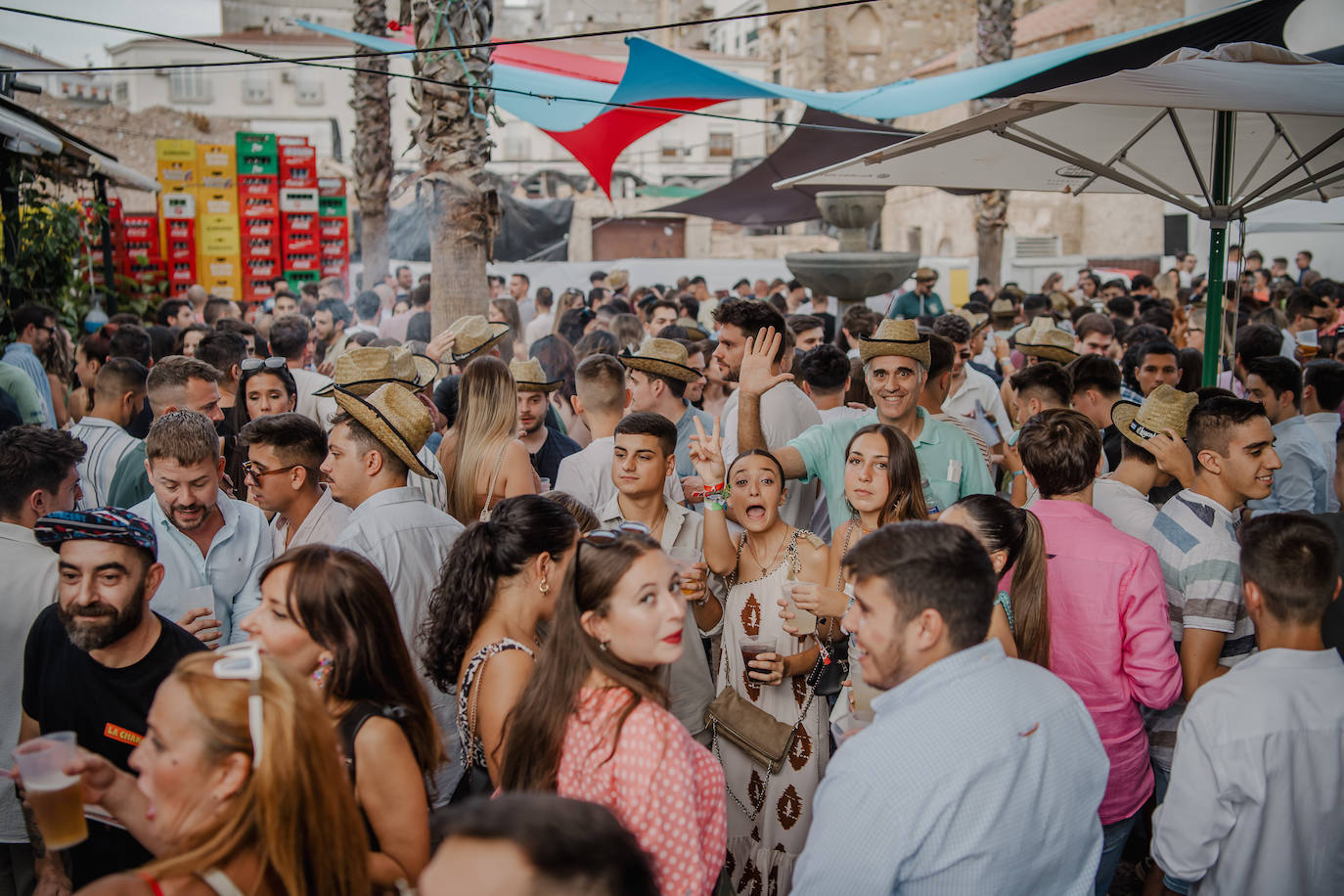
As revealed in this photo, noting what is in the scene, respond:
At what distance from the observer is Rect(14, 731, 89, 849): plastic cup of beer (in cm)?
174

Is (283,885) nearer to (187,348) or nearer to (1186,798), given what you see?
(1186,798)

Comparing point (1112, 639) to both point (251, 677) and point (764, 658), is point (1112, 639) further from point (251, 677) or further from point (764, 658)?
point (251, 677)

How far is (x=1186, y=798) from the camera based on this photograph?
2467 millimetres

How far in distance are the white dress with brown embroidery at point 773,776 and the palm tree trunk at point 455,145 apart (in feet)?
14.4

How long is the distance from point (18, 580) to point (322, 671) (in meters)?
1.45

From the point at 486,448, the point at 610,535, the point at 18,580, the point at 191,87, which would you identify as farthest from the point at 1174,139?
the point at 191,87

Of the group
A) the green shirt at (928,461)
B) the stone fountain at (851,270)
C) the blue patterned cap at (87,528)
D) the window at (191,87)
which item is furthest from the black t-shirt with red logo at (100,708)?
the window at (191,87)

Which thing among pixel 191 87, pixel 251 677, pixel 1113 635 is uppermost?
pixel 191 87

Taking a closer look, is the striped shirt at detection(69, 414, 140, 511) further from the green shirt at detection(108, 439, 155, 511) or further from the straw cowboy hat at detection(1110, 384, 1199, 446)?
the straw cowboy hat at detection(1110, 384, 1199, 446)

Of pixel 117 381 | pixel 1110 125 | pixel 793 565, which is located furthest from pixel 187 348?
pixel 1110 125

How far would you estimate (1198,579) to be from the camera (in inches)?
124

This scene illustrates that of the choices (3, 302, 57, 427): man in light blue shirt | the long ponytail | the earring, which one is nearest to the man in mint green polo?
the long ponytail

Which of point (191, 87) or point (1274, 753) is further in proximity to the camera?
point (191, 87)

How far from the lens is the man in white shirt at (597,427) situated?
14.7 feet
